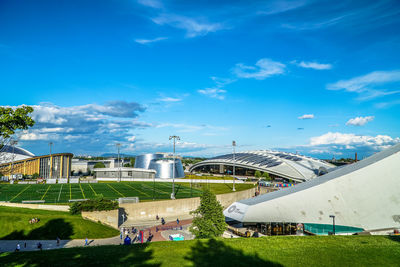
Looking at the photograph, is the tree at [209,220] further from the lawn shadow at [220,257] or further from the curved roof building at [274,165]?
the curved roof building at [274,165]

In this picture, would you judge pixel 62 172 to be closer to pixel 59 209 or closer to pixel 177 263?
pixel 59 209

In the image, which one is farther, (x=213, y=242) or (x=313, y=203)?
(x=313, y=203)

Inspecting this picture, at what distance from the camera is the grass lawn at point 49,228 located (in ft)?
70.6

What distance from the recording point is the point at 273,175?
7288cm

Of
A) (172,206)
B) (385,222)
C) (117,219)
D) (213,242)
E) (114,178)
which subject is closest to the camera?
(213,242)

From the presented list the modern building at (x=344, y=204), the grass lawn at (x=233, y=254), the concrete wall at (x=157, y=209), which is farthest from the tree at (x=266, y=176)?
the grass lawn at (x=233, y=254)

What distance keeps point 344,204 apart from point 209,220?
1015 cm

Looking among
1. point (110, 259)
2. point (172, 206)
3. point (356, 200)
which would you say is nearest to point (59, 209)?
point (172, 206)

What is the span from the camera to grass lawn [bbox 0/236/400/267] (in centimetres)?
880

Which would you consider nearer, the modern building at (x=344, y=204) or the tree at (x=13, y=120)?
the tree at (x=13, y=120)

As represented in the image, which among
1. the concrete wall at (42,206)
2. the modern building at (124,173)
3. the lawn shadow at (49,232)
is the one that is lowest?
the lawn shadow at (49,232)

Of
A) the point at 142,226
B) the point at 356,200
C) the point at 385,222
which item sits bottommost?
the point at 142,226

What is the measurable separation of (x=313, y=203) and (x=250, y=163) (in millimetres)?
55335

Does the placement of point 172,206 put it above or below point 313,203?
below
